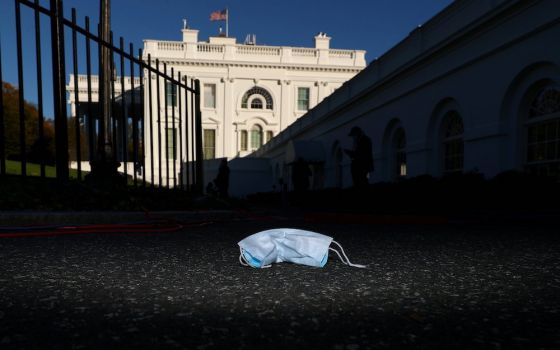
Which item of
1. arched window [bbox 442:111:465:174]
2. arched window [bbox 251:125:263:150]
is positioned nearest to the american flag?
arched window [bbox 251:125:263:150]

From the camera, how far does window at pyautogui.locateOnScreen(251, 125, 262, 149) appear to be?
43.5 meters

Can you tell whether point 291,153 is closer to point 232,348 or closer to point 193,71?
point 232,348

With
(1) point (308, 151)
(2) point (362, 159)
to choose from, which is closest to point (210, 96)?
(1) point (308, 151)

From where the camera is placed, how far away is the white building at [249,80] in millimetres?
40250

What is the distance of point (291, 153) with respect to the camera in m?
20.2

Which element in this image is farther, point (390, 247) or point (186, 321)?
point (390, 247)

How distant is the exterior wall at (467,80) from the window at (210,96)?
1136 inches

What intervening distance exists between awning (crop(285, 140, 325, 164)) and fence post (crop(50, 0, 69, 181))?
14.1 meters

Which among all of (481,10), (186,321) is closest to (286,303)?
(186,321)

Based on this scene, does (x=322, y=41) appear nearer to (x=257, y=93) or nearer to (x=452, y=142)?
(x=257, y=93)

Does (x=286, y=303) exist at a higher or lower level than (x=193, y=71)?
lower

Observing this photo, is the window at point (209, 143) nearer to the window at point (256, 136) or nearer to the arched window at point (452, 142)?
the window at point (256, 136)

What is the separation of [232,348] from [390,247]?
251cm

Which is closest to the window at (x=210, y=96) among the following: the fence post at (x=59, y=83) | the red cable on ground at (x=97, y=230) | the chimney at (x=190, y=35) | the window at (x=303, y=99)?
the chimney at (x=190, y=35)
